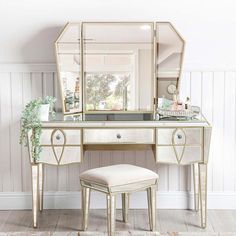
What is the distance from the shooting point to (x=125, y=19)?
4270 mm

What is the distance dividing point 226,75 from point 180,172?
75cm

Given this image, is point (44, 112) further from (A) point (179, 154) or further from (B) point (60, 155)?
(A) point (179, 154)

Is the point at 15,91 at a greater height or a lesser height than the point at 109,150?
greater

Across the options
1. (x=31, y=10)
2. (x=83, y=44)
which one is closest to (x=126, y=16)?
(x=83, y=44)

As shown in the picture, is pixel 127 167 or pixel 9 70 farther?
pixel 9 70

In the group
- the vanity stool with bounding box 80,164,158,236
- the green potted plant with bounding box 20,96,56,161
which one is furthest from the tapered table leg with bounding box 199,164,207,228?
the green potted plant with bounding box 20,96,56,161

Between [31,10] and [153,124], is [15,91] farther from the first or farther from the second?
[153,124]

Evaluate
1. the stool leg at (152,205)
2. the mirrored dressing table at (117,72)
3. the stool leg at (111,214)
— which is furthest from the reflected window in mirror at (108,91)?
the stool leg at (111,214)

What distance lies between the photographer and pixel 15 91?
4.36 meters

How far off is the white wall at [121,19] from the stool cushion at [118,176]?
921 millimetres

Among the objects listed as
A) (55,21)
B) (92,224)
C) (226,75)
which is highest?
A: (55,21)

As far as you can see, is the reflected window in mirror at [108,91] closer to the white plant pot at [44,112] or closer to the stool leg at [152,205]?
the white plant pot at [44,112]

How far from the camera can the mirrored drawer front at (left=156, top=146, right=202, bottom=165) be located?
3.93 meters

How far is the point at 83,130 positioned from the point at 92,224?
66 cm
